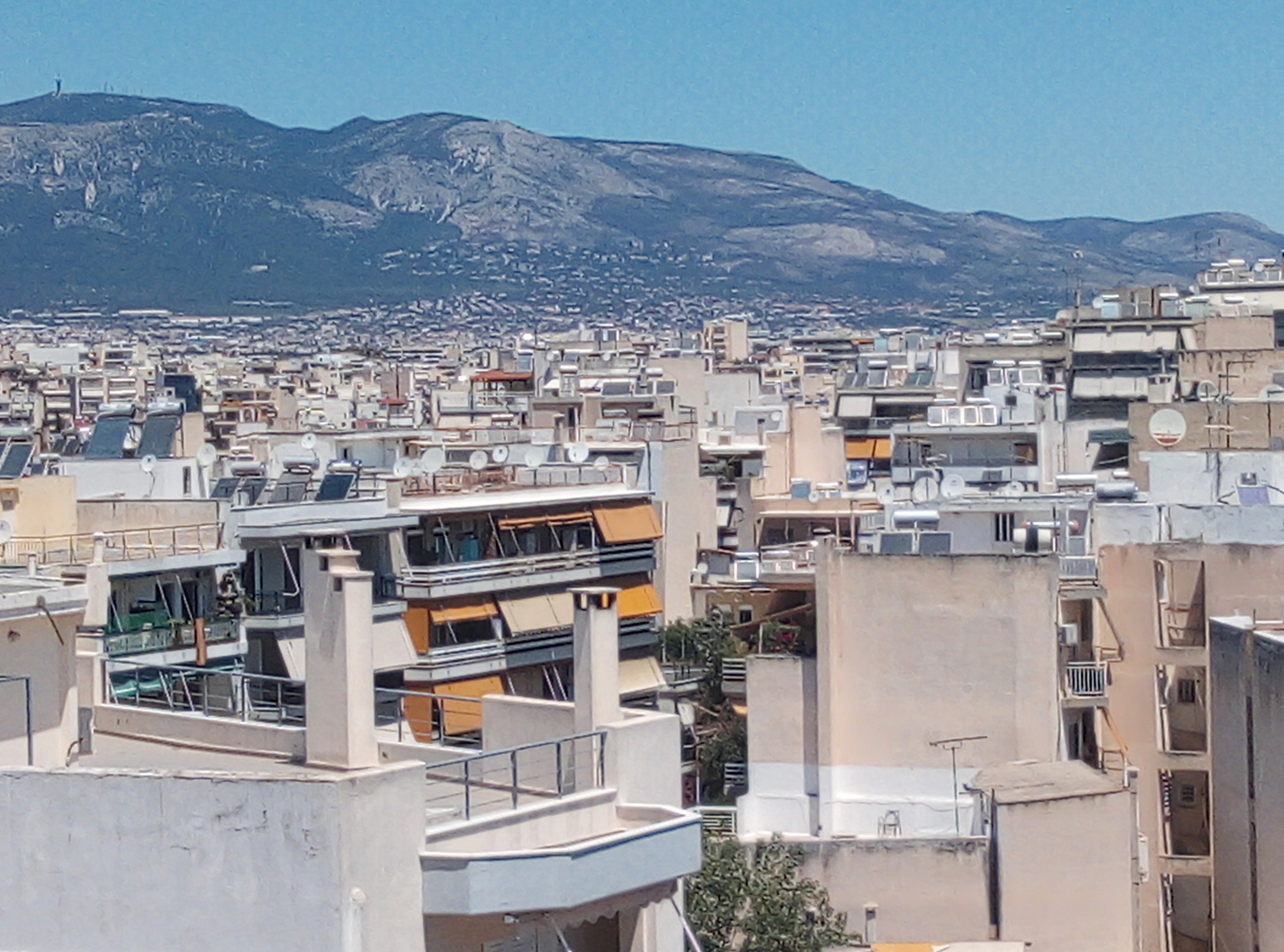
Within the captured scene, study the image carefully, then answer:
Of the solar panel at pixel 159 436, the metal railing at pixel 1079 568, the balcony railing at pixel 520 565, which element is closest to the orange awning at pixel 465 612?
the balcony railing at pixel 520 565

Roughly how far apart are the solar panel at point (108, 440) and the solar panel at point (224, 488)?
104 inches

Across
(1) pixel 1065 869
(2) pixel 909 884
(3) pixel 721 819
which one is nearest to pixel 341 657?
(2) pixel 909 884

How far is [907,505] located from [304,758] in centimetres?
1934

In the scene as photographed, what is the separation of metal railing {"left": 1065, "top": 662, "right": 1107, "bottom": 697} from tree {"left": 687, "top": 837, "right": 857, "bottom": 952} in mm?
4643

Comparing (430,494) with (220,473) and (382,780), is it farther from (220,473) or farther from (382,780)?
(382,780)

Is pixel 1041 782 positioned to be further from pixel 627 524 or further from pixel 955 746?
pixel 627 524

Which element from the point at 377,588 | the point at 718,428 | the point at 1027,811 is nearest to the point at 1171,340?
the point at 718,428

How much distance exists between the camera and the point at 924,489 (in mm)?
32531

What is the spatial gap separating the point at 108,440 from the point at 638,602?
278 inches

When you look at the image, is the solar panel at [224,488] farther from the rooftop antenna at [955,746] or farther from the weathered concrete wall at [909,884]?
the weathered concrete wall at [909,884]

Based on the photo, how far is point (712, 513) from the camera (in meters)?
38.1

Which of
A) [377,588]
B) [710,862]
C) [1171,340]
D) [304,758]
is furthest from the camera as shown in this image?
[1171,340]

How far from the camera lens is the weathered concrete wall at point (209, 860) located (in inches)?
317

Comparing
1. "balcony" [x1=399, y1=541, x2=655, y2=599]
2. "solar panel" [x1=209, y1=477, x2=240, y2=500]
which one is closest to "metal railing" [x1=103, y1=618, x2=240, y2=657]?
"solar panel" [x1=209, y1=477, x2=240, y2=500]
